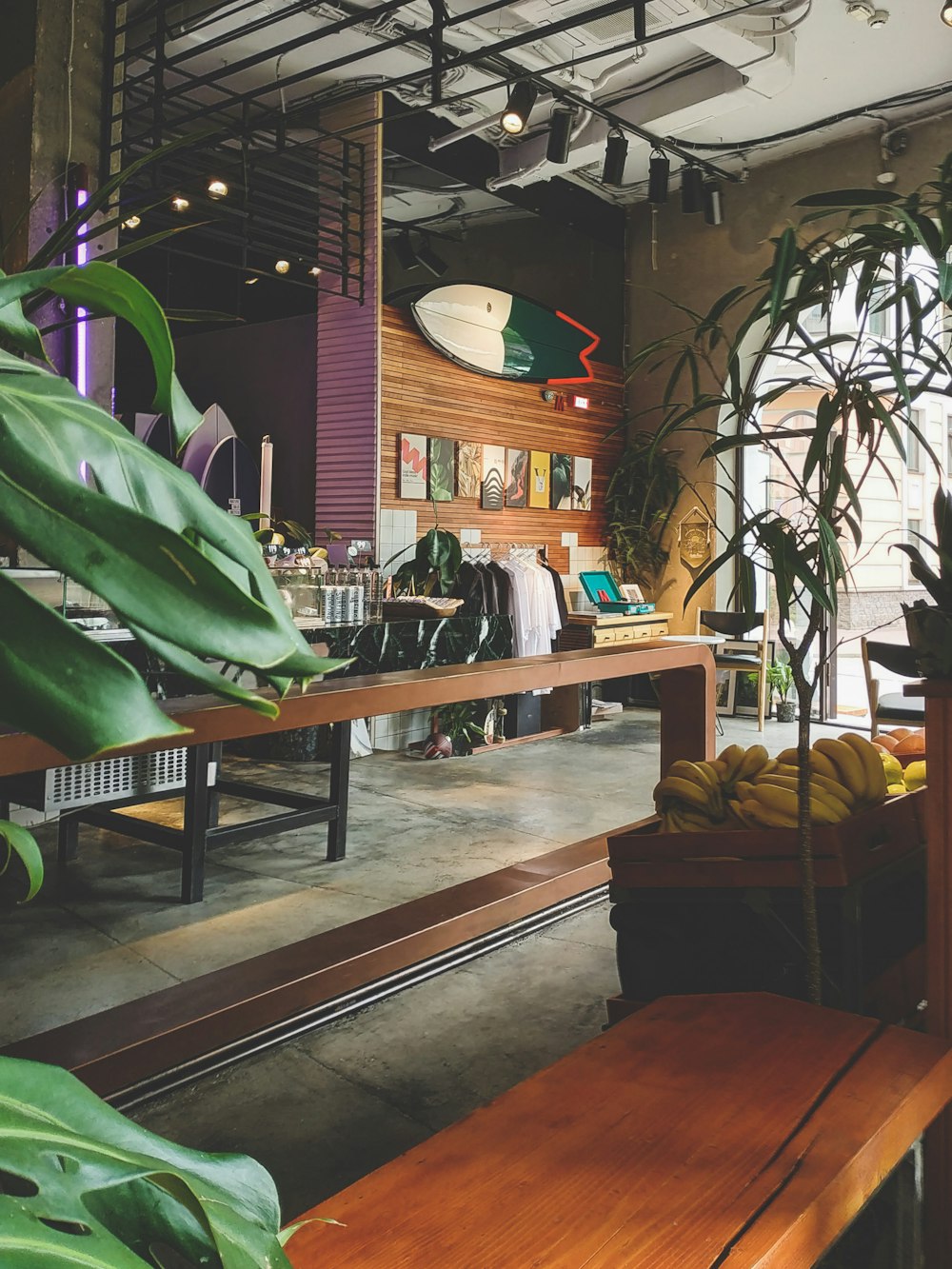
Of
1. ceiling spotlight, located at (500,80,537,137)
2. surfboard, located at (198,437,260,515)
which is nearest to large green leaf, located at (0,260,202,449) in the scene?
ceiling spotlight, located at (500,80,537,137)

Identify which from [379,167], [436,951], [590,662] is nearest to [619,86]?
[379,167]

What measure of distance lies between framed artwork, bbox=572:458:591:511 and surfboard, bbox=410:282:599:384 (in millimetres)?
711

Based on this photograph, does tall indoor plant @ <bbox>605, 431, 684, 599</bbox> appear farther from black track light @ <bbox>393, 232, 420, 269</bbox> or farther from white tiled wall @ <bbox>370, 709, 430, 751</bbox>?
white tiled wall @ <bbox>370, 709, 430, 751</bbox>

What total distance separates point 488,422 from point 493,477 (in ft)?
1.43

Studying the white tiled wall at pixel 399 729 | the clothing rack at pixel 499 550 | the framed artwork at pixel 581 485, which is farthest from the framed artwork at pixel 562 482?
the white tiled wall at pixel 399 729

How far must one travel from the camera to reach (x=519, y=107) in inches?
213

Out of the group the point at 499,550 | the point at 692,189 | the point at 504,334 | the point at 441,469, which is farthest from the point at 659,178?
the point at 499,550

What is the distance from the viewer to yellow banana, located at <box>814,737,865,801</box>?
2090 millimetres

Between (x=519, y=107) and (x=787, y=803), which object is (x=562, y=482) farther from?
(x=787, y=803)

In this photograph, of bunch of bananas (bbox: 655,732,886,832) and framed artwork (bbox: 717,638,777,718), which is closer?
bunch of bananas (bbox: 655,732,886,832)

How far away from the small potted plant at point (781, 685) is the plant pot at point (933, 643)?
629 centimetres

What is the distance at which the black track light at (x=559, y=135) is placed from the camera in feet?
20.0

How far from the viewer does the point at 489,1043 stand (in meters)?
2.49

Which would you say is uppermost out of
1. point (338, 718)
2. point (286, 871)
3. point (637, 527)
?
point (637, 527)
